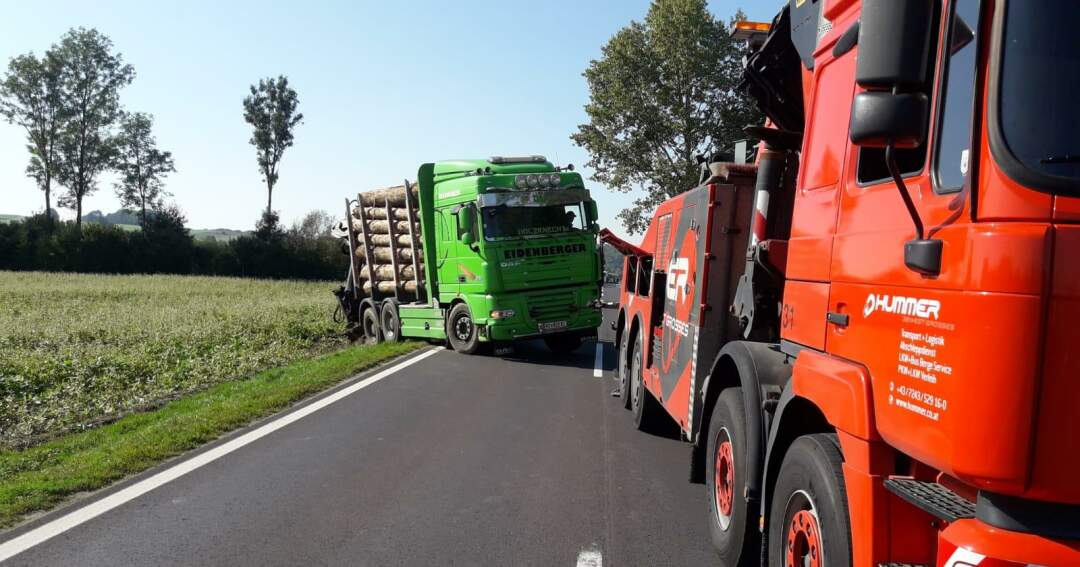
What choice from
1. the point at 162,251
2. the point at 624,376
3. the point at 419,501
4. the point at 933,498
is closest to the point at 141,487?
the point at 419,501

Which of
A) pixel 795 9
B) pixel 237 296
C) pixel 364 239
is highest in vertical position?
pixel 795 9

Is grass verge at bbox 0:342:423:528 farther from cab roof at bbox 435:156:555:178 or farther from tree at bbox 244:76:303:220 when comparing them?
tree at bbox 244:76:303:220

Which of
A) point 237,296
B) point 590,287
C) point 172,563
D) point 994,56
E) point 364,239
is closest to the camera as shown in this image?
point 994,56

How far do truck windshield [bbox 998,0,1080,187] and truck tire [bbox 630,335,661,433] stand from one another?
6.00 metres

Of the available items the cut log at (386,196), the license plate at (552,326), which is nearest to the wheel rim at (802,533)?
the license plate at (552,326)

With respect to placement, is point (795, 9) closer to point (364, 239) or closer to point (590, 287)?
point (590, 287)

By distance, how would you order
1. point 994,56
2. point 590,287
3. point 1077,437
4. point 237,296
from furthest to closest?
1. point 237,296
2. point 590,287
3. point 994,56
4. point 1077,437

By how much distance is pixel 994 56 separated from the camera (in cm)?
251

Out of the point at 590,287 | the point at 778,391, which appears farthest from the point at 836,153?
the point at 590,287

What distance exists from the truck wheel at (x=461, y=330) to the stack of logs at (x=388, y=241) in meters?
1.76

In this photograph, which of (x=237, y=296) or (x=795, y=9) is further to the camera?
(x=237, y=296)

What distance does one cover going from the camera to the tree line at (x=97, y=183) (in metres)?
55.8

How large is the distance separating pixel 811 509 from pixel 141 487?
5.10 meters

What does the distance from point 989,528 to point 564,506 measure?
3.89 metres
